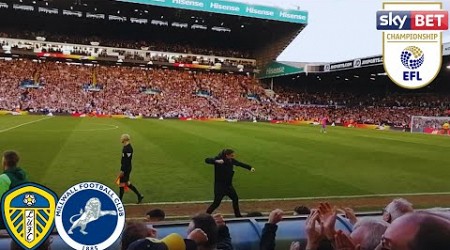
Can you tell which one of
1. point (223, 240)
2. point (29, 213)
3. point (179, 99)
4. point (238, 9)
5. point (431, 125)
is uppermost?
point (238, 9)

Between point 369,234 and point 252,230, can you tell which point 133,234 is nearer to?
point 369,234

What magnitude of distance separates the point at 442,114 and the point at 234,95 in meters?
31.4

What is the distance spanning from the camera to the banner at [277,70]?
64.3 meters

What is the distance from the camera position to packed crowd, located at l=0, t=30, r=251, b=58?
2677 inches

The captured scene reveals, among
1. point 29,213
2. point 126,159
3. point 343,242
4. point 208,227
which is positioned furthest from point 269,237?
point 126,159

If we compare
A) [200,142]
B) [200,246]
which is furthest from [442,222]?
[200,142]

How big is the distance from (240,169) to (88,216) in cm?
1557

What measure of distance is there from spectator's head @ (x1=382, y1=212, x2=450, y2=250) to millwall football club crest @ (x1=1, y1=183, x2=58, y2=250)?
196cm

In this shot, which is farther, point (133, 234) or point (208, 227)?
point (208, 227)

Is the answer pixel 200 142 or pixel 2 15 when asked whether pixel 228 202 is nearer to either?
pixel 200 142

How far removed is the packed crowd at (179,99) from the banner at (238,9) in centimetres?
1448

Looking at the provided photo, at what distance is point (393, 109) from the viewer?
6525 cm

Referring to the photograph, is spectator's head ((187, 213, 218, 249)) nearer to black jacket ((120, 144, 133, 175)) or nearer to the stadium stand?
black jacket ((120, 144, 133, 175))

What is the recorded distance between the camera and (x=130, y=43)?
73.5 metres
